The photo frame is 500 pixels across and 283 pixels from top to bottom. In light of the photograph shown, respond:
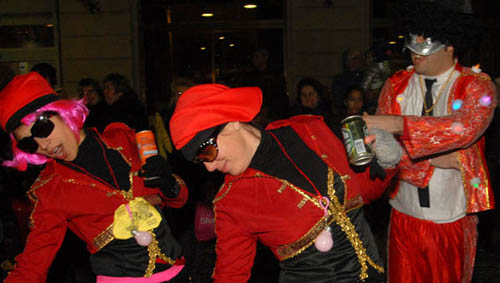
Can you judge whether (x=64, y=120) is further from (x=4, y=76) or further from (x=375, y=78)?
(x=375, y=78)

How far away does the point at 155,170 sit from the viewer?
3012 millimetres

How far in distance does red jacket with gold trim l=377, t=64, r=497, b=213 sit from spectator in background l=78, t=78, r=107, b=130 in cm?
379

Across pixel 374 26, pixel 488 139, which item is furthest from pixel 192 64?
pixel 488 139

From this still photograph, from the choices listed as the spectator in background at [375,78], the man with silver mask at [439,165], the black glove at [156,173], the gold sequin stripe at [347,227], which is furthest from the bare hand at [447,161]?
the spectator in background at [375,78]

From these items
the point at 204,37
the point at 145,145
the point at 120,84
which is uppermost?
the point at 204,37

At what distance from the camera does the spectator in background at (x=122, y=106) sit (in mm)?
5742

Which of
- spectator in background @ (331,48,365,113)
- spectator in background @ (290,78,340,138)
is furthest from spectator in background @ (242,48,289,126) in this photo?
spectator in background @ (331,48,365,113)

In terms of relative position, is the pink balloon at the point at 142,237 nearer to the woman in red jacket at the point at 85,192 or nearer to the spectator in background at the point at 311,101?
the woman in red jacket at the point at 85,192

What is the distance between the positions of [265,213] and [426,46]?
137 cm

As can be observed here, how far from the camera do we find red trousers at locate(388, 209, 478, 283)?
3.18 meters

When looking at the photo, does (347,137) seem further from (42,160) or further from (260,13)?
(260,13)

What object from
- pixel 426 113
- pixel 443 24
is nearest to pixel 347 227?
pixel 426 113

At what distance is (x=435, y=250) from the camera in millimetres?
3191

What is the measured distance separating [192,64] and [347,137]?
8643 millimetres
